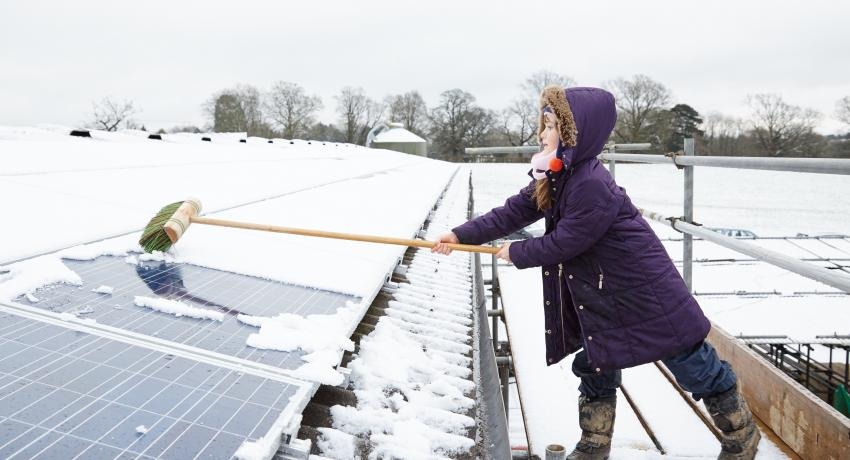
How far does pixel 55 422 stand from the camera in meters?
1.46

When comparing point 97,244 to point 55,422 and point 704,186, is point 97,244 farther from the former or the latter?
point 704,186

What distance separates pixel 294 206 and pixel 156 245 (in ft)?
7.45

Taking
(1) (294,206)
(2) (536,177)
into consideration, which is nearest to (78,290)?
(2) (536,177)

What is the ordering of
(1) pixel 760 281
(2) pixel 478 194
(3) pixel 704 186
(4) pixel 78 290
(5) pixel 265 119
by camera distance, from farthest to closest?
(5) pixel 265 119 < (3) pixel 704 186 < (2) pixel 478 194 < (1) pixel 760 281 < (4) pixel 78 290

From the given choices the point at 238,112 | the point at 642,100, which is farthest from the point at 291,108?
the point at 642,100

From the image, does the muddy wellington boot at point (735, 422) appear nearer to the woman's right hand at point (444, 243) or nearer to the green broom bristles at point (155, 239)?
the woman's right hand at point (444, 243)

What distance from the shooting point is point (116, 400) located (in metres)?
1.60

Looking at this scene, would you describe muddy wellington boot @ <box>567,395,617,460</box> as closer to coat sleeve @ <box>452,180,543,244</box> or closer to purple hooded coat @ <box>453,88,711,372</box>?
purple hooded coat @ <box>453,88,711,372</box>

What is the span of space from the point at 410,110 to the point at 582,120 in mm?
67337

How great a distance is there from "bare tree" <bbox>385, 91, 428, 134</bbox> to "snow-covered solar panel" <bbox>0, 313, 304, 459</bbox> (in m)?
65.9

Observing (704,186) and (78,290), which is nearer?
(78,290)

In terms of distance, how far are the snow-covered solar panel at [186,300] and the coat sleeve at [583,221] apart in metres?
1.00

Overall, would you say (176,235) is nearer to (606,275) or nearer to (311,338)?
(311,338)

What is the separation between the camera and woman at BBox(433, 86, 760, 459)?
2406 millimetres
